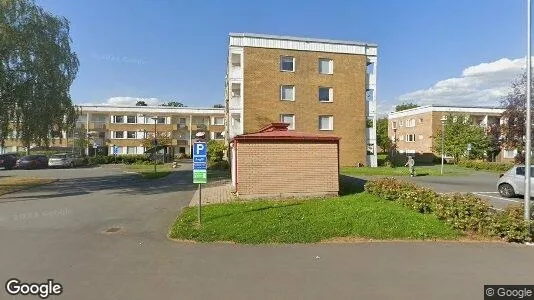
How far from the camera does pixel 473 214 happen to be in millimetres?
8352

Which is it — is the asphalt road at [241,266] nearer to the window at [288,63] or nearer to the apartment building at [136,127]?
the window at [288,63]

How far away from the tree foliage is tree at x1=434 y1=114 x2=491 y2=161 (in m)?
A: 41.6

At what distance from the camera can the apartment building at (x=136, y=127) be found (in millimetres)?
60938

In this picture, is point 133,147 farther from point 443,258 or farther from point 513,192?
point 443,258

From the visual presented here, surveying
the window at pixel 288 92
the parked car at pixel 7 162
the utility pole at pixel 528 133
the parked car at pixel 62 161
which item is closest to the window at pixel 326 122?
the window at pixel 288 92

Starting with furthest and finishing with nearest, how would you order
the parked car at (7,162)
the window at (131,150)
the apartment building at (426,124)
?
the window at (131,150) → the apartment building at (426,124) → the parked car at (7,162)

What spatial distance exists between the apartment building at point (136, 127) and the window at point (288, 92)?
29876 millimetres

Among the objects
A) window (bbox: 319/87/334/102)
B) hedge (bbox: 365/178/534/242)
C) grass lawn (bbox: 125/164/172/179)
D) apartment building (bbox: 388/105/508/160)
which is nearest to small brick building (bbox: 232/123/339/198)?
hedge (bbox: 365/178/534/242)

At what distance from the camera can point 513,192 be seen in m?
14.9

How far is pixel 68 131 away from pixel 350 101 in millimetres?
23106

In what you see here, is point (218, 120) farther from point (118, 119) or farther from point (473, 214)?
point (473, 214)

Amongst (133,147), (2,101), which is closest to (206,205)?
(2,101)

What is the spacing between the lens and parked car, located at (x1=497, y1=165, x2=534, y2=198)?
47.9 ft

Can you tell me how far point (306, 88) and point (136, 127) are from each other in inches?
1544
